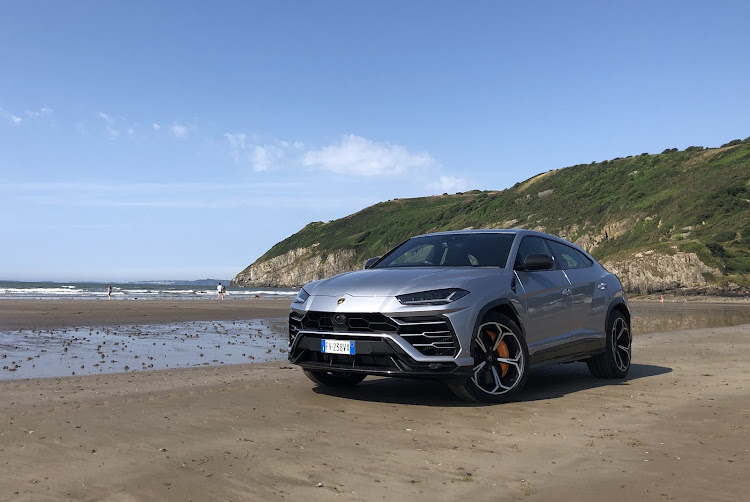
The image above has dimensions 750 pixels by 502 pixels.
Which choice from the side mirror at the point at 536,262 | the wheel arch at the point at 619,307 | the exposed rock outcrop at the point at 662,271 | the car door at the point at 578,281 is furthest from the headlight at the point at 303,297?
the exposed rock outcrop at the point at 662,271

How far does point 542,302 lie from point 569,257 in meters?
1.42

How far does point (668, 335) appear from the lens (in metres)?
15.5

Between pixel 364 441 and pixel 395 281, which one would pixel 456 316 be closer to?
pixel 395 281

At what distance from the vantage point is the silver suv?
19.6ft

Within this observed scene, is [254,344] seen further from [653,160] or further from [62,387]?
[653,160]

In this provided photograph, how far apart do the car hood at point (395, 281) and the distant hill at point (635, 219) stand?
151 feet

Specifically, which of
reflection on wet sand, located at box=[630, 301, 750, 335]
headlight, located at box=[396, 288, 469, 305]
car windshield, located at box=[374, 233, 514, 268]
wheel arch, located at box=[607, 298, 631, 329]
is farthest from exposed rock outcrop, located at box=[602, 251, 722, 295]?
headlight, located at box=[396, 288, 469, 305]

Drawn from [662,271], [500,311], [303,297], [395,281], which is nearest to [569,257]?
[500,311]

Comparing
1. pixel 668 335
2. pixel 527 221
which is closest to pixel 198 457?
pixel 668 335

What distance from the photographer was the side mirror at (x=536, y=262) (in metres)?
6.89

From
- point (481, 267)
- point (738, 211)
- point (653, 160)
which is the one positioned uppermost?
point (653, 160)

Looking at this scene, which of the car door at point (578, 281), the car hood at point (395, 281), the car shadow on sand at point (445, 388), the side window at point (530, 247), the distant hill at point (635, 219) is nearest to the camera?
the car hood at point (395, 281)

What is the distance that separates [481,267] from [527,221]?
7601cm

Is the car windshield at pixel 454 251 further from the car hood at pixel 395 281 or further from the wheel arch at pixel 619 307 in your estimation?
the wheel arch at pixel 619 307
